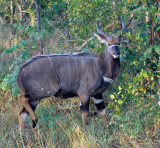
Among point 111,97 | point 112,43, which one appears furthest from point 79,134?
point 112,43

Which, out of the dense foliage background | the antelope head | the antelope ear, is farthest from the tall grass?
the antelope ear

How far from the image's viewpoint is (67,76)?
3.57 meters

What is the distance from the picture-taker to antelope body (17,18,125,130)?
11.2ft

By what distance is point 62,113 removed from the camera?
4008 mm

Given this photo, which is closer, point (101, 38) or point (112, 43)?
point (112, 43)

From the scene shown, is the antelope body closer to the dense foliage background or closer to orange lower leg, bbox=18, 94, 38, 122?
orange lower leg, bbox=18, 94, 38, 122

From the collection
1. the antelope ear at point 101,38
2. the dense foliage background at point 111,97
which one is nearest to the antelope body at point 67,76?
the antelope ear at point 101,38

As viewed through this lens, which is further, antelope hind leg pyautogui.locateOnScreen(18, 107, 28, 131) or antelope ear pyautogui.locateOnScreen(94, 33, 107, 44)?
antelope ear pyautogui.locateOnScreen(94, 33, 107, 44)

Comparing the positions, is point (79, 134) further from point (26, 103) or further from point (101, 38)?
point (101, 38)

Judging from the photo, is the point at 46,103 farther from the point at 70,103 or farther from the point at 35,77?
the point at 35,77

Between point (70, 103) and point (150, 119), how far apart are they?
1562 millimetres

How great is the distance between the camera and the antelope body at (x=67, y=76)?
340 cm

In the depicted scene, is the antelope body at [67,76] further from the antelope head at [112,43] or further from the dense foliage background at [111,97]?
the dense foliage background at [111,97]

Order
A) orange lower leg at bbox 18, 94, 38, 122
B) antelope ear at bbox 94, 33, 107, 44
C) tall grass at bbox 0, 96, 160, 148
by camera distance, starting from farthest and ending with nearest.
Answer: antelope ear at bbox 94, 33, 107, 44 < orange lower leg at bbox 18, 94, 38, 122 < tall grass at bbox 0, 96, 160, 148
